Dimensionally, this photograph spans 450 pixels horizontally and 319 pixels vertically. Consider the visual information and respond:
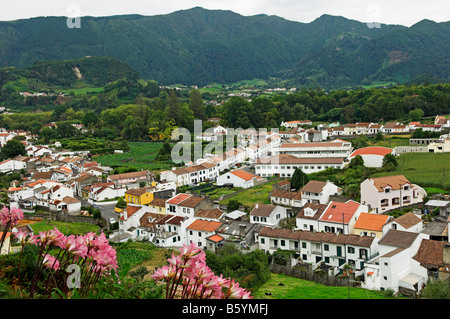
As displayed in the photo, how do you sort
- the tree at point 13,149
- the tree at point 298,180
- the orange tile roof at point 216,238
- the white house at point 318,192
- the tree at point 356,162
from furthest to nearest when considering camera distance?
the tree at point 13,149, the tree at point 356,162, the tree at point 298,180, the white house at point 318,192, the orange tile roof at point 216,238

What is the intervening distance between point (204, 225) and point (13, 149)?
93.8 feet

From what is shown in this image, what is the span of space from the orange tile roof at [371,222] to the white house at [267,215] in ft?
11.1

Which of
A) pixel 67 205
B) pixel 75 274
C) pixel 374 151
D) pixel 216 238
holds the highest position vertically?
pixel 75 274

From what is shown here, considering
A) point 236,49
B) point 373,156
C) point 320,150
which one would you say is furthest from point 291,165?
point 236,49

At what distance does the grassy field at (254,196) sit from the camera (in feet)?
66.8

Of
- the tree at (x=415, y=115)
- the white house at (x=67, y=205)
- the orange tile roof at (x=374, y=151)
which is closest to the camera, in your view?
the white house at (x=67, y=205)

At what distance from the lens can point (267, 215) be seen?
1620 centimetres

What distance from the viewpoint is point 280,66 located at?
166 m

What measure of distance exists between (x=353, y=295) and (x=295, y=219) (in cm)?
656

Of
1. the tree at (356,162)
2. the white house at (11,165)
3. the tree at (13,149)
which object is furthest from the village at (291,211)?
the tree at (13,149)

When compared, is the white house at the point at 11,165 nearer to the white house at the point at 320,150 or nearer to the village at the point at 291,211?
the village at the point at 291,211

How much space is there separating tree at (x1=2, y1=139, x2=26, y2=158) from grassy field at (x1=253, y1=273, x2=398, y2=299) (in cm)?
3290

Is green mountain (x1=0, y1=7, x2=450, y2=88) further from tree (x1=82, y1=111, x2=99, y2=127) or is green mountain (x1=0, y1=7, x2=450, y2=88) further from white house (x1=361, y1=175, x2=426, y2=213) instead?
white house (x1=361, y1=175, x2=426, y2=213)

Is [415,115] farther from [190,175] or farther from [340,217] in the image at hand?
[340,217]
